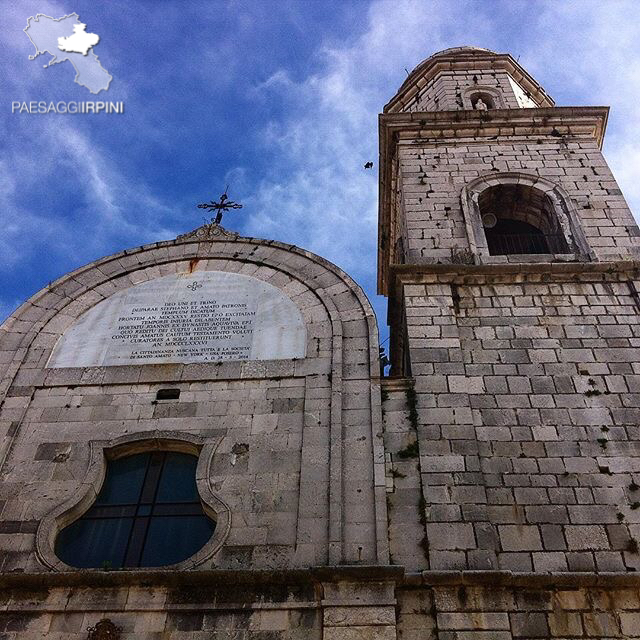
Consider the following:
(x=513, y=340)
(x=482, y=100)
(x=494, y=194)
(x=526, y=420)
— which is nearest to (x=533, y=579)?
(x=526, y=420)

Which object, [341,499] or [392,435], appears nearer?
[341,499]

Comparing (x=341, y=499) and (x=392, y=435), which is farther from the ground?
(x=392, y=435)

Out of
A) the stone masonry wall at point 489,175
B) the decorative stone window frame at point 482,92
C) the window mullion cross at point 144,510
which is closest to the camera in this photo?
the window mullion cross at point 144,510

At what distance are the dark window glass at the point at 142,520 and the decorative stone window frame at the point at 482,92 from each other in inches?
476

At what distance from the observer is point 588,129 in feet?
48.4

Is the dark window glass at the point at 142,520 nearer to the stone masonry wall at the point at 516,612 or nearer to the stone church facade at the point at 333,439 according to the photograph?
the stone church facade at the point at 333,439

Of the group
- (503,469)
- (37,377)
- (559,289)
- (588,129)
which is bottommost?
(503,469)

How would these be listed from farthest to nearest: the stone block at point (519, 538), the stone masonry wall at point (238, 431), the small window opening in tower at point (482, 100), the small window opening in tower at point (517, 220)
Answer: the small window opening in tower at point (482, 100) → the small window opening in tower at point (517, 220) → the stone masonry wall at point (238, 431) → the stone block at point (519, 538)

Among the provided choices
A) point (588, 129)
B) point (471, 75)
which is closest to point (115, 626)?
point (588, 129)

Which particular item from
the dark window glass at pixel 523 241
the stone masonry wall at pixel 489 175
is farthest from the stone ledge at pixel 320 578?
the dark window glass at pixel 523 241

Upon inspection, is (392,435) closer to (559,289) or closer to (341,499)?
(341,499)

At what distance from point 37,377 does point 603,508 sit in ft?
25.3

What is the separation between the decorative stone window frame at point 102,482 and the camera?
7.50 metres

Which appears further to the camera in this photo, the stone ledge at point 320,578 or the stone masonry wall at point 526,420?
the stone masonry wall at point 526,420
